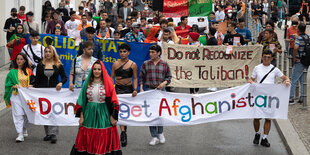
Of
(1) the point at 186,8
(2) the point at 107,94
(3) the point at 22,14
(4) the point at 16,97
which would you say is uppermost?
(1) the point at 186,8

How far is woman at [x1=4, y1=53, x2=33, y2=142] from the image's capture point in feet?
34.5

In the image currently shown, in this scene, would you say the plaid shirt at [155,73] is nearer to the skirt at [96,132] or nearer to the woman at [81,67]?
the woman at [81,67]

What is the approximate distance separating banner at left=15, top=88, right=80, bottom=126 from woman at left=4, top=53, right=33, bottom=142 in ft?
0.32

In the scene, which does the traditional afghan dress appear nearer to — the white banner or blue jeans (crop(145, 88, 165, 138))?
the white banner

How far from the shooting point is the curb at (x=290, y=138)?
10116 millimetres

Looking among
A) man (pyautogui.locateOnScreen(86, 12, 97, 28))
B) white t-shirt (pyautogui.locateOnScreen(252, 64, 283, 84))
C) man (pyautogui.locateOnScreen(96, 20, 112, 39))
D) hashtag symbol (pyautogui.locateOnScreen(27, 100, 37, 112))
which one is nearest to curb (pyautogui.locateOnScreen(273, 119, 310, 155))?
white t-shirt (pyautogui.locateOnScreen(252, 64, 283, 84))

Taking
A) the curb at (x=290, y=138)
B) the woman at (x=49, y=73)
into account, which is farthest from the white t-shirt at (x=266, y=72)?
the woman at (x=49, y=73)

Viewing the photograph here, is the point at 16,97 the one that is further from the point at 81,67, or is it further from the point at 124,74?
the point at 124,74

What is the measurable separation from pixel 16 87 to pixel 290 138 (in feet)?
16.3

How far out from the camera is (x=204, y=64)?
49.5ft

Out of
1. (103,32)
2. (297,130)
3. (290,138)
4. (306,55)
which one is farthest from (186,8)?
(290,138)

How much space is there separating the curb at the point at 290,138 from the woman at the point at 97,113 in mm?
3311

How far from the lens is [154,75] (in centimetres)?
1044

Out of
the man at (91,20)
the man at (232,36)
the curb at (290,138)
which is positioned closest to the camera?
the curb at (290,138)
